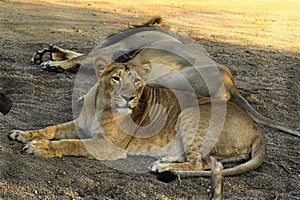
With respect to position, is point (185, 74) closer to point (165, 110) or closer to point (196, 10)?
point (165, 110)

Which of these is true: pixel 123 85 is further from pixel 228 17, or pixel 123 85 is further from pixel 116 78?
pixel 228 17

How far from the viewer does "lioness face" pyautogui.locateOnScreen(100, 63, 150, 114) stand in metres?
3.97

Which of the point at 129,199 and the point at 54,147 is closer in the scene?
the point at 129,199

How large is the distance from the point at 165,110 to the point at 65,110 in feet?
3.20

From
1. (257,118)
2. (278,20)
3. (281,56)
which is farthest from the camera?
(278,20)

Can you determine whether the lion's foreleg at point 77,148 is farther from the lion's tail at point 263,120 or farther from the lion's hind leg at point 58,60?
the lion's hind leg at point 58,60

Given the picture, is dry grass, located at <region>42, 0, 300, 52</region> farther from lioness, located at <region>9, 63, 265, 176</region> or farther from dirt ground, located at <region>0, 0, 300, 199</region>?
lioness, located at <region>9, 63, 265, 176</region>

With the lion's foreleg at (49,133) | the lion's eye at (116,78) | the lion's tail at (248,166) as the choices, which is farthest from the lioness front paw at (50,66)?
the lion's tail at (248,166)

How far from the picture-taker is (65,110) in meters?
4.82

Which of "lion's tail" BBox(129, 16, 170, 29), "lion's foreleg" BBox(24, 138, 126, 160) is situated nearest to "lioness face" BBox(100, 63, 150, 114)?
"lion's foreleg" BBox(24, 138, 126, 160)

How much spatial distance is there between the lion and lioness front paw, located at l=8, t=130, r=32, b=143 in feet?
2.17

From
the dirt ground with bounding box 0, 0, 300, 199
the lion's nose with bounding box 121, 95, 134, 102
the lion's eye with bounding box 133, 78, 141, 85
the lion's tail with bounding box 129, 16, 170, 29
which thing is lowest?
the dirt ground with bounding box 0, 0, 300, 199

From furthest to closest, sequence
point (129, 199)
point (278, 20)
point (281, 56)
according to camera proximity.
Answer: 1. point (278, 20)
2. point (281, 56)
3. point (129, 199)

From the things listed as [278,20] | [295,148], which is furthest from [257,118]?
[278,20]
